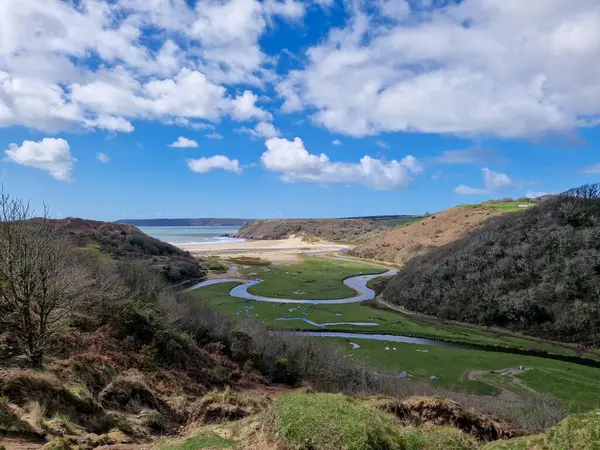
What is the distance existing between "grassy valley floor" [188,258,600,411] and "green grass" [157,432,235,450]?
29.3 m

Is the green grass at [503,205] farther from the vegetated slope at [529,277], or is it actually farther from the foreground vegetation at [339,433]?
the foreground vegetation at [339,433]

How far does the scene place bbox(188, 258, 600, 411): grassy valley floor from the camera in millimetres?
37156

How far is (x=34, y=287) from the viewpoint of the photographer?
1805cm

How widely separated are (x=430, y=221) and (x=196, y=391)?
150360 mm

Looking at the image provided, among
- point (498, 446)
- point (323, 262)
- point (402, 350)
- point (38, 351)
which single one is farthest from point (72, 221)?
point (498, 446)

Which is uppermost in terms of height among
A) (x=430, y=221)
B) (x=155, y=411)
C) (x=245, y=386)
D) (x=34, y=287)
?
(x=430, y=221)

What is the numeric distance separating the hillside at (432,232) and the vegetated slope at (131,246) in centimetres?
7439

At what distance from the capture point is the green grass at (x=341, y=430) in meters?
9.21

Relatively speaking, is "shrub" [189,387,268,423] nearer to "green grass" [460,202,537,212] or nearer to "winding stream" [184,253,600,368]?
"winding stream" [184,253,600,368]

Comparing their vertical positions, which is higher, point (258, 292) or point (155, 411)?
point (155, 411)

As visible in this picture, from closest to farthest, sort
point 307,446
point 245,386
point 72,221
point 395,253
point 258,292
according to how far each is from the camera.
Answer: point 307,446 < point 245,386 < point 258,292 < point 72,221 < point 395,253

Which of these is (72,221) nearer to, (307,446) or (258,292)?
(258,292)

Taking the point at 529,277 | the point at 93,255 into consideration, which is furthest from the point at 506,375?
the point at 93,255

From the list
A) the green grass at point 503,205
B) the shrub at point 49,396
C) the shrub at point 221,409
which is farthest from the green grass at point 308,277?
the shrub at point 49,396
